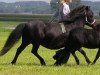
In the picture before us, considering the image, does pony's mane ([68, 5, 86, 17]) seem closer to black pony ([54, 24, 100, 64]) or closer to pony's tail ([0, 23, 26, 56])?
black pony ([54, 24, 100, 64])

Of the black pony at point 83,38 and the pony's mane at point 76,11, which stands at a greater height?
the pony's mane at point 76,11

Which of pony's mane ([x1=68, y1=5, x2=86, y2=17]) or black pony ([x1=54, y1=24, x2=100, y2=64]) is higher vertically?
pony's mane ([x1=68, y1=5, x2=86, y2=17])

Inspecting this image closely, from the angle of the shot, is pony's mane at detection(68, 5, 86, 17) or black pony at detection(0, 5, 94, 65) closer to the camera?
black pony at detection(0, 5, 94, 65)

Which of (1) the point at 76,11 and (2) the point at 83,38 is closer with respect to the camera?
(2) the point at 83,38

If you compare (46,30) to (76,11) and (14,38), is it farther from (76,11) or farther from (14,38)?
(76,11)

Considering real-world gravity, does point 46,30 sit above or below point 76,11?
below

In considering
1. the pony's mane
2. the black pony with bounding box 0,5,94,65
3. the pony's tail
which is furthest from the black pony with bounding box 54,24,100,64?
the pony's tail

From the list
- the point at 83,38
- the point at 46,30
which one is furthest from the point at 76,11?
the point at 46,30

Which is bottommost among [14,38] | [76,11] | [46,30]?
[14,38]

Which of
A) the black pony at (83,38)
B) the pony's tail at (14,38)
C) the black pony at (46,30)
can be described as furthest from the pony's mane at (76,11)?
the pony's tail at (14,38)

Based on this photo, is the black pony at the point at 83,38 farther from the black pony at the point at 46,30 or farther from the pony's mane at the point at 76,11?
the pony's mane at the point at 76,11

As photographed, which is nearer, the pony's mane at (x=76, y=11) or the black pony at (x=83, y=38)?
the black pony at (x=83, y=38)

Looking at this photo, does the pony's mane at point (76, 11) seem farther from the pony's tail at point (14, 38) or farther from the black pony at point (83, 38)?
the pony's tail at point (14, 38)

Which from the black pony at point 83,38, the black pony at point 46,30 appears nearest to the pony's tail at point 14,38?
the black pony at point 46,30
